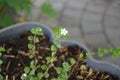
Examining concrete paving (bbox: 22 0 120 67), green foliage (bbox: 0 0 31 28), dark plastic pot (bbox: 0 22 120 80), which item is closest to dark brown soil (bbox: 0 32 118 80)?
dark plastic pot (bbox: 0 22 120 80)

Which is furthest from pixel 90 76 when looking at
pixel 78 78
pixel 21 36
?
pixel 21 36

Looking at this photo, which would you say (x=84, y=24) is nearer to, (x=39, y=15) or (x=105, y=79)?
(x=39, y=15)

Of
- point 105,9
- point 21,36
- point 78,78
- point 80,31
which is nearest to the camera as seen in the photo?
point 78,78

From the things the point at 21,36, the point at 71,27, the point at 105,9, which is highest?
the point at 105,9

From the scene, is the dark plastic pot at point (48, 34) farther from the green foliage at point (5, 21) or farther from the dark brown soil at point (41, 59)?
the green foliage at point (5, 21)

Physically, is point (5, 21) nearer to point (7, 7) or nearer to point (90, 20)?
point (7, 7)

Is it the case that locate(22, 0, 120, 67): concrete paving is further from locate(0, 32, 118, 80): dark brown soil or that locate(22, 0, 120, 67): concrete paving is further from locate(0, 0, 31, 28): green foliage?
locate(0, 32, 118, 80): dark brown soil

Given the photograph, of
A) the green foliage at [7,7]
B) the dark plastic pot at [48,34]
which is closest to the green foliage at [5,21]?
the green foliage at [7,7]
